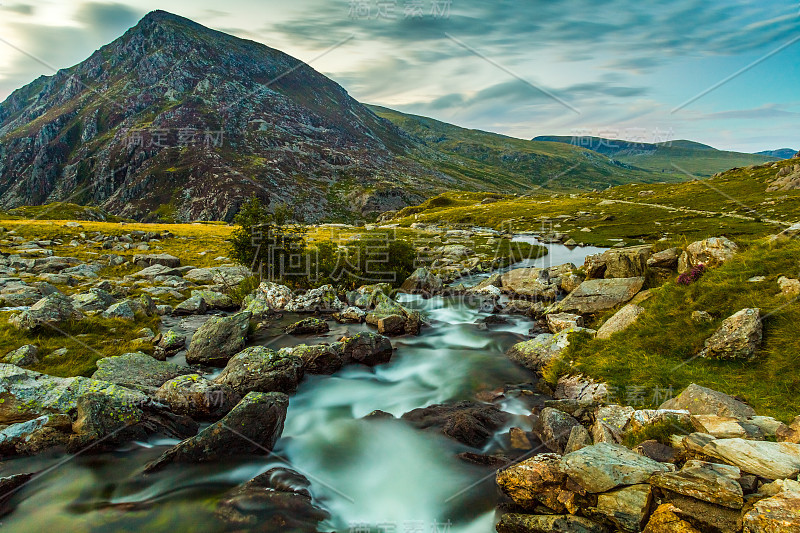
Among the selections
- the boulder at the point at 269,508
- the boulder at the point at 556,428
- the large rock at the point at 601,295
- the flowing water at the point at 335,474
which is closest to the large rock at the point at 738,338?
the boulder at the point at 556,428

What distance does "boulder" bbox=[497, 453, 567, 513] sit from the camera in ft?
25.6

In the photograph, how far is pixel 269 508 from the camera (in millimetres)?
9062

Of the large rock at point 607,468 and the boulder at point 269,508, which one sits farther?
the boulder at point 269,508

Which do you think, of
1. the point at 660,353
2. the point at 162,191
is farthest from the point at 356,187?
the point at 660,353

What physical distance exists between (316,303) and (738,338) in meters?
22.2

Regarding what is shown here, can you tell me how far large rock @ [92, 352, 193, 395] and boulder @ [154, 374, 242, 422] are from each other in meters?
0.71

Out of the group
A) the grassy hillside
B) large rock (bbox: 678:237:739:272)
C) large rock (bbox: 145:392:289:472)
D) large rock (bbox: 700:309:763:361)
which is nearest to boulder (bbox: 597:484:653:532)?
large rock (bbox: 700:309:763:361)

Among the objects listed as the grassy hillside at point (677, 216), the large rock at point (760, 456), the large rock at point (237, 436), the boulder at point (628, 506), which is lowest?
the large rock at point (237, 436)

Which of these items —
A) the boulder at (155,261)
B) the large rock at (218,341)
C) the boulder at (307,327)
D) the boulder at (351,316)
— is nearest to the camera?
the large rock at (218,341)

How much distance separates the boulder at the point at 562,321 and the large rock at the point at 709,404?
29.0 ft

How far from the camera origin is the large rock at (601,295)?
20.2m

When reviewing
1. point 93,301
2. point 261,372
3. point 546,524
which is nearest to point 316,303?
point 261,372

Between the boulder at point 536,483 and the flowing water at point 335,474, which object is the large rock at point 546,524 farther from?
the flowing water at point 335,474

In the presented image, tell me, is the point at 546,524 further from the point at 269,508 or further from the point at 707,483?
the point at 269,508
